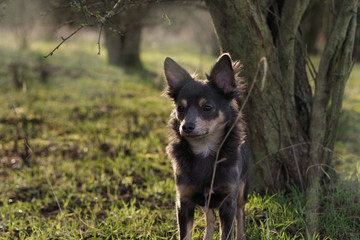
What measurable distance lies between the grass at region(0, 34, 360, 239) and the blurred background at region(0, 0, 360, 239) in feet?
0.05

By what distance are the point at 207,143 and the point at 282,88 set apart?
1307 millimetres

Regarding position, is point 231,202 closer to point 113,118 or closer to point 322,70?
point 322,70

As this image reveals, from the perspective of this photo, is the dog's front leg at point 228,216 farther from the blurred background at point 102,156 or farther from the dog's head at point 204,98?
the dog's head at point 204,98

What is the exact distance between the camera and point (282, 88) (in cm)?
424

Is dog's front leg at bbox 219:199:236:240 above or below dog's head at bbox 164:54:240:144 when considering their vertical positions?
below

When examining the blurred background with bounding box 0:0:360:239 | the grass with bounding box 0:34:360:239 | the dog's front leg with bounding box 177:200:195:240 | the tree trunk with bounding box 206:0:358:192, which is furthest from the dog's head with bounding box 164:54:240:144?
the grass with bounding box 0:34:360:239

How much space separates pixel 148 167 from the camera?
571cm

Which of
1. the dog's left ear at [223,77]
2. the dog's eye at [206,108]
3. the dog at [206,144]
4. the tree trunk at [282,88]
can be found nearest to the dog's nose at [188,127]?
the dog at [206,144]

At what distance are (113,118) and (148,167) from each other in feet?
8.36

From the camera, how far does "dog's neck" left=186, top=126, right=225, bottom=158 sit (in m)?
3.41

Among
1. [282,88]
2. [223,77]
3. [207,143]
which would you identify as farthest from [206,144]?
[282,88]

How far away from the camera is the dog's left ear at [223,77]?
3.38 meters

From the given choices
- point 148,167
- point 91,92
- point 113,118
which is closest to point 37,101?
point 91,92

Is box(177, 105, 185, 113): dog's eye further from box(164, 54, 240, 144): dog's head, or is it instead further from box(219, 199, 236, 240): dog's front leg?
box(219, 199, 236, 240): dog's front leg
